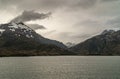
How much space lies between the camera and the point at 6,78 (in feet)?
369

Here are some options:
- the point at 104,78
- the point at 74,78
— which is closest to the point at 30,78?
the point at 74,78

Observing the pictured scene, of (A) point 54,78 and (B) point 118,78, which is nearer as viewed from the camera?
(B) point 118,78

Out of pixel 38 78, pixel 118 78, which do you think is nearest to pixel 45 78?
pixel 38 78

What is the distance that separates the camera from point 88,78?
11194 cm

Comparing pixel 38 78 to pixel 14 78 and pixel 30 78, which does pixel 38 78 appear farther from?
pixel 14 78

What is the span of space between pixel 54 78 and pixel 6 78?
78.6ft

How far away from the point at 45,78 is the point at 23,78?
11000 mm

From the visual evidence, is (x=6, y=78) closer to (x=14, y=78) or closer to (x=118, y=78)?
(x=14, y=78)

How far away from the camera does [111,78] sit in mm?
109312

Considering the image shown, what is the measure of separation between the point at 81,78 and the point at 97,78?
7857 millimetres

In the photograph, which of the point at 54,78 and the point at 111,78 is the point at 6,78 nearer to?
the point at 54,78

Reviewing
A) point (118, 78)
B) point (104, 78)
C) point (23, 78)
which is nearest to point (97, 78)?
point (104, 78)

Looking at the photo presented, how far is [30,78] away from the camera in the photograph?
112812 millimetres

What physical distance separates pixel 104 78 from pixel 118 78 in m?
6.67
